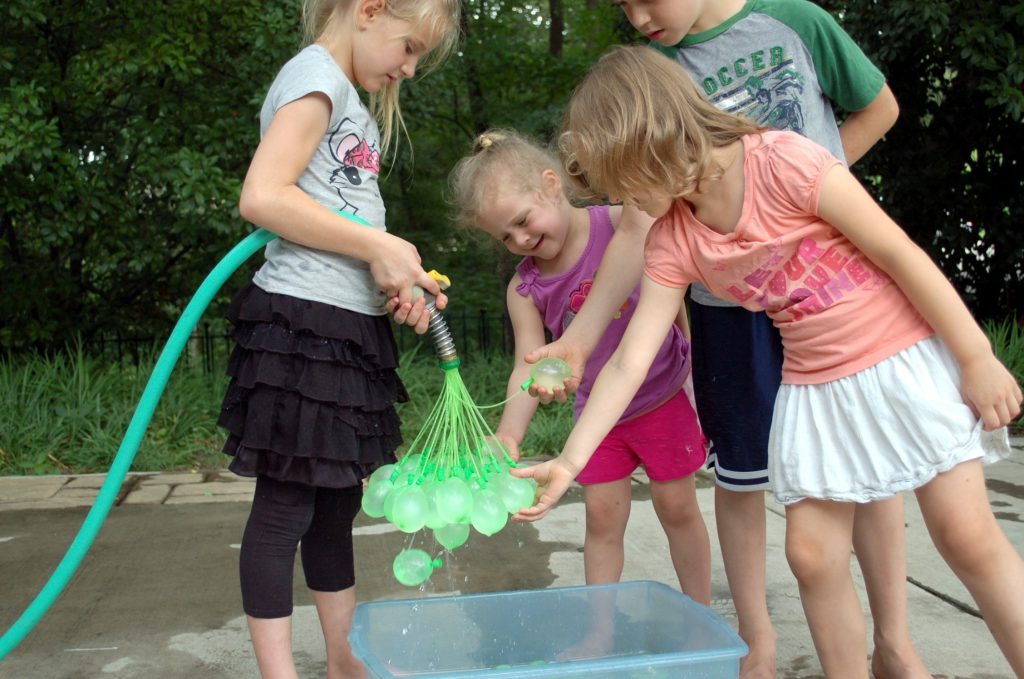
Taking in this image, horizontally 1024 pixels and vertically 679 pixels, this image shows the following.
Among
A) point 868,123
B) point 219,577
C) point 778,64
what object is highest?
point 778,64

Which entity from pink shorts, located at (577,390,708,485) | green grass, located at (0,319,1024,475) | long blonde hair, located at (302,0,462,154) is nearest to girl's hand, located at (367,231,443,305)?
long blonde hair, located at (302,0,462,154)

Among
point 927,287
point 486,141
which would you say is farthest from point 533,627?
point 486,141

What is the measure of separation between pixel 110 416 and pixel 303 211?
3.53 m

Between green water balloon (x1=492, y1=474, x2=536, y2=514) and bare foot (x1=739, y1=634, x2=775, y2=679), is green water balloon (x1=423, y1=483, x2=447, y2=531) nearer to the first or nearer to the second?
green water balloon (x1=492, y1=474, x2=536, y2=514)

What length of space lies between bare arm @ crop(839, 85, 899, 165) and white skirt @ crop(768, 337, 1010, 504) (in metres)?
0.66

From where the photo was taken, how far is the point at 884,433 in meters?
1.86

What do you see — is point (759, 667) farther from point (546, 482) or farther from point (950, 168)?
point (950, 168)

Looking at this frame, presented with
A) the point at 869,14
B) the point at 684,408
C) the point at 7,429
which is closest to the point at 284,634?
the point at 684,408

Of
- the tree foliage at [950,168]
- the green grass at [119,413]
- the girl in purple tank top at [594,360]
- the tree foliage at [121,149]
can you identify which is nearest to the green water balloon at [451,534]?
the girl in purple tank top at [594,360]

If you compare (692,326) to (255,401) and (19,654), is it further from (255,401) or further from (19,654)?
(19,654)

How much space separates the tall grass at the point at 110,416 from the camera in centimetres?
473

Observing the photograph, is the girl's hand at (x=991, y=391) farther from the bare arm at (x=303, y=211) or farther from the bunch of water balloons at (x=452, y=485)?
the bare arm at (x=303, y=211)

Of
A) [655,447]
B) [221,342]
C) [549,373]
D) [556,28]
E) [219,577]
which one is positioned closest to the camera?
[549,373]

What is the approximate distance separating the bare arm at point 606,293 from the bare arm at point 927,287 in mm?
550
